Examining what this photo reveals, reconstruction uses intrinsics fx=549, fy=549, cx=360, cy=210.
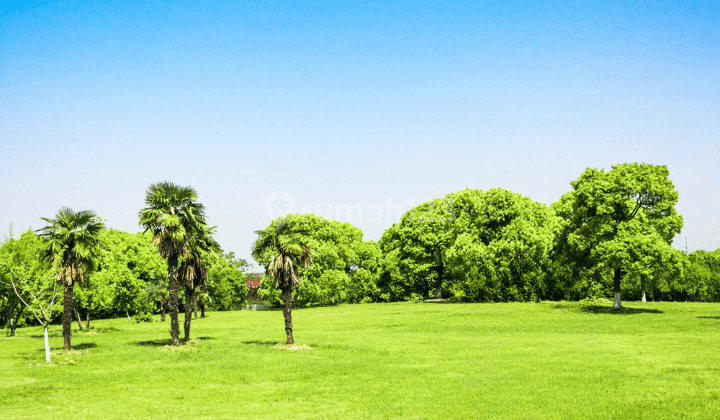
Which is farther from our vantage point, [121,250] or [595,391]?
[121,250]

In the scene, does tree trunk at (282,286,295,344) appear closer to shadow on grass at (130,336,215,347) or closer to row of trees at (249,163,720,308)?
row of trees at (249,163,720,308)

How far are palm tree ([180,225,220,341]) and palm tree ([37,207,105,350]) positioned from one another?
746 cm

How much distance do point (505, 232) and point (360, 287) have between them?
1455 inches

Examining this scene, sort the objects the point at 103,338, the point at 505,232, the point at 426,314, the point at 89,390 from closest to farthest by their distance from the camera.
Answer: the point at 89,390 < the point at 103,338 < the point at 426,314 < the point at 505,232

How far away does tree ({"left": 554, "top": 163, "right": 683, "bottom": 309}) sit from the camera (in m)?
57.5

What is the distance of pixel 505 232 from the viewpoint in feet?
255

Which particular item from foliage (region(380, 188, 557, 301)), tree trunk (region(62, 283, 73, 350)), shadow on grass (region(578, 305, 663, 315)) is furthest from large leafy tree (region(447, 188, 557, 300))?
tree trunk (region(62, 283, 73, 350))

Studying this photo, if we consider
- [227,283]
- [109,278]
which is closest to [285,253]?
[109,278]

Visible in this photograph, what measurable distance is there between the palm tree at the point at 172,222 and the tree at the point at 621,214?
137ft

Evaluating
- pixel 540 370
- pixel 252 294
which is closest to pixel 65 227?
pixel 540 370

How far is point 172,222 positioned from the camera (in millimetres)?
42344

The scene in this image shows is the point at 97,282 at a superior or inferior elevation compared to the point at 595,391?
superior

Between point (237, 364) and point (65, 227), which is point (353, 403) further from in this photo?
point (65, 227)

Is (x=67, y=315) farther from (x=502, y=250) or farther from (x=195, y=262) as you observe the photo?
(x=502, y=250)
